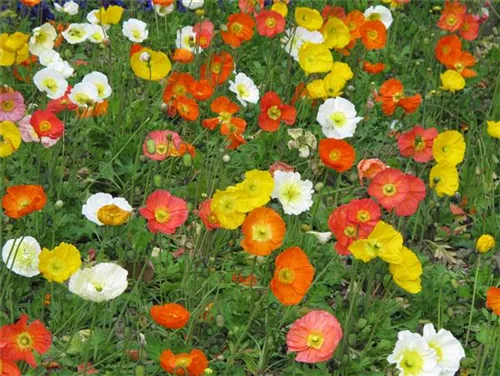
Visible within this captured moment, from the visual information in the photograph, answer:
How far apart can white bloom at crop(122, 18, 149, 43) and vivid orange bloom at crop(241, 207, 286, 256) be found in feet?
4.38

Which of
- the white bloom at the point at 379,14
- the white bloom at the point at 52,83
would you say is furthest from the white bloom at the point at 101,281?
the white bloom at the point at 379,14

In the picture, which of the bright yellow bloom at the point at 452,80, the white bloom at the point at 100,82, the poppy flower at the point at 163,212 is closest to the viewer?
the poppy flower at the point at 163,212

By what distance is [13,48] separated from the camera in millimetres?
3059

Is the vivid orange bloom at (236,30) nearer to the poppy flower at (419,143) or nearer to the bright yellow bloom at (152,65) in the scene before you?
the bright yellow bloom at (152,65)

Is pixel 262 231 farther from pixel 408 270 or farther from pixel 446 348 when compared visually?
pixel 446 348

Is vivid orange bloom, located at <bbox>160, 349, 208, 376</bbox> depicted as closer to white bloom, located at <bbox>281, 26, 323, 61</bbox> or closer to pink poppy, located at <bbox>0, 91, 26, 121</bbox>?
pink poppy, located at <bbox>0, 91, 26, 121</bbox>

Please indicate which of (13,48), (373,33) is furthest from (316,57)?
(13,48)

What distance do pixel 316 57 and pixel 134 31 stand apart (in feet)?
2.28

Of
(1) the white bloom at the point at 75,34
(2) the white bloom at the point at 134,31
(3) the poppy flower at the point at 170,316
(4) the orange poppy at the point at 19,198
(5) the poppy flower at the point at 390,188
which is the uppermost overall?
(5) the poppy flower at the point at 390,188

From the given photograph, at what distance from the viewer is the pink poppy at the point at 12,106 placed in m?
3.02

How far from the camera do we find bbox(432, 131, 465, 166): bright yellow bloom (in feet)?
9.25

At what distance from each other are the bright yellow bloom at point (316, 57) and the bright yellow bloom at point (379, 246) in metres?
1.16

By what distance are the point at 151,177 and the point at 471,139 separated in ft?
4.10

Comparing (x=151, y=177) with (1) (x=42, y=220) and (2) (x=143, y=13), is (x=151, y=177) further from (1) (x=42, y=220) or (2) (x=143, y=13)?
(2) (x=143, y=13)
